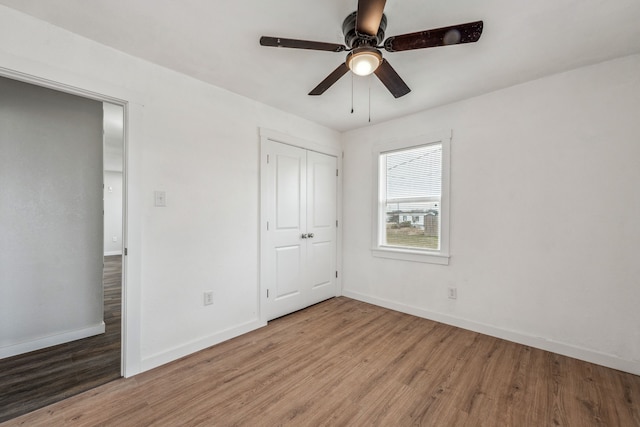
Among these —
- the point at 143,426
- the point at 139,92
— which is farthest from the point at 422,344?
the point at 139,92

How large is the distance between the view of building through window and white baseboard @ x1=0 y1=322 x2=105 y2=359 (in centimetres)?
350

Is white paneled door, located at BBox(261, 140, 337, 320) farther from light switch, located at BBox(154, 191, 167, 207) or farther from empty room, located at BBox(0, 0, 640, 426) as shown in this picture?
light switch, located at BBox(154, 191, 167, 207)

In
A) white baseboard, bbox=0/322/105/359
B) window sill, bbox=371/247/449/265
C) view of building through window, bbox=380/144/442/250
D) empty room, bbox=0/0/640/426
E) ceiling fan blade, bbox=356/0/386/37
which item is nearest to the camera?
ceiling fan blade, bbox=356/0/386/37

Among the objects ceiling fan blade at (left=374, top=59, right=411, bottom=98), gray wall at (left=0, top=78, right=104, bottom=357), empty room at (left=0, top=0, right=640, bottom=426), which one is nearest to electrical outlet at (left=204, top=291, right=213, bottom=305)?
empty room at (left=0, top=0, right=640, bottom=426)

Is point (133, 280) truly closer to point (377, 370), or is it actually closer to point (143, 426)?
point (143, 426)

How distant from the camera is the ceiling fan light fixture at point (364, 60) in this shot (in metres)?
1.60

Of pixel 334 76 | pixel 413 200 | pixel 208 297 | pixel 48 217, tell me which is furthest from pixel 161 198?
pixel 413 200

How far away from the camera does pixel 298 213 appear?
11.6ft

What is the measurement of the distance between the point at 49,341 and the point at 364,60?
370 cm

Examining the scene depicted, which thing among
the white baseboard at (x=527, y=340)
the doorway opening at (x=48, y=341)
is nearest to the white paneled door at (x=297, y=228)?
the white baseboard at (x=527, y=340)

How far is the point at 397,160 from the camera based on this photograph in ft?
11.9

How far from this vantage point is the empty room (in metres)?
1.74

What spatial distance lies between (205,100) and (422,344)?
10.4 ft

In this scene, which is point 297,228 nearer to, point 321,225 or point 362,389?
point 321,225
